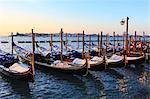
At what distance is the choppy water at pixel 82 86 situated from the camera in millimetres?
17109

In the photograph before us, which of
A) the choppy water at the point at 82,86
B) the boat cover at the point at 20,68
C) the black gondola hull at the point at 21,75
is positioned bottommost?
the choppy water at the point at 82,86

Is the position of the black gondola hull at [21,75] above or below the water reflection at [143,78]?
above

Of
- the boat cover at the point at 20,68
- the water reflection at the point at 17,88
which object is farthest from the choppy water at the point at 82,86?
the boat cover at the point at 20,68

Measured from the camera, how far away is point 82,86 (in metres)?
19.6

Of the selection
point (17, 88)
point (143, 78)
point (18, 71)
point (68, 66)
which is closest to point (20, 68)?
point (18, 71)

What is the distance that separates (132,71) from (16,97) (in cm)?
1315

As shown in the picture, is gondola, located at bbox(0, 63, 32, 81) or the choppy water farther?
gondola, located at bbox(0, 63, 32, 81)

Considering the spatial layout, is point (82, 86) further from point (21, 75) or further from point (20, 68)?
point (20, 68)

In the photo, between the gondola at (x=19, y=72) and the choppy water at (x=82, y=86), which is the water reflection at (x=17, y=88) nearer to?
the choppy water at (x=82, y=86)

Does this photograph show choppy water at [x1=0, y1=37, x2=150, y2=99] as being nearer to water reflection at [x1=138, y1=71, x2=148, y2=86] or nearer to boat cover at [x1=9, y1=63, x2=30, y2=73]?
water reflection at [x1=138, y1=71, x2=148, y2=86]

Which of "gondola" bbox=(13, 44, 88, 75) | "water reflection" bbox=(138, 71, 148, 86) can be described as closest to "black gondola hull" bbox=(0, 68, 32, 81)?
"gondola" bbox=(13, 44, 88, 75)

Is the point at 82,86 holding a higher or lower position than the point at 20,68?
lower

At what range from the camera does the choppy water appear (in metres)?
17.1

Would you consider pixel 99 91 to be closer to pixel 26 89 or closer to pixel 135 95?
pixel 135 95
